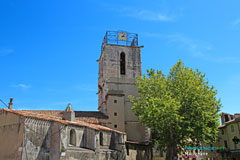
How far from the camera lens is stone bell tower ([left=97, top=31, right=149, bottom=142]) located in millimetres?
33888

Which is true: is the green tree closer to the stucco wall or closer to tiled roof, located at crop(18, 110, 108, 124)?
tiled roof, located at crop(18, 110, 108, 124)

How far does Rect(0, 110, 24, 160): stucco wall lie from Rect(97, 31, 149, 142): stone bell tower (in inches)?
580

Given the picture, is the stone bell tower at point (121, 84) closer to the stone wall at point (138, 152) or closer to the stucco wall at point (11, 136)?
the stone wall at point (138, 152)

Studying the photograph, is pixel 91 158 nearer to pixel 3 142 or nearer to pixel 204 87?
pixel 3 142

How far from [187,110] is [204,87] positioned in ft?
12.3

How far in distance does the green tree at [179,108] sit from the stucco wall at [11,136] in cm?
1344

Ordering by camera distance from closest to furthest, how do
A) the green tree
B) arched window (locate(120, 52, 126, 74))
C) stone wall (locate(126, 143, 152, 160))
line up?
the green tree → stone wall (locate(126, 143, 152, 160)) → arched window (locate(120, 52, 126, 74))

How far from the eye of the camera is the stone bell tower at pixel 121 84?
111ft

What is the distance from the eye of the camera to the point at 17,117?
19.4 metres

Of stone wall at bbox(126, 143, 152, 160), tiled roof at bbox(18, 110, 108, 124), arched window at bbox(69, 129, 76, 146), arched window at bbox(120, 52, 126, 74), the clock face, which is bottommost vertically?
stone wall at bbox(126, 143, 152, 160)

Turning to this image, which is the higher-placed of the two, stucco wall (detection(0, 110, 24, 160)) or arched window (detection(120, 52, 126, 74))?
arched window (detection(120, 52, 126, 74))

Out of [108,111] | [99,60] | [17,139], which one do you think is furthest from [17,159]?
[99,60]

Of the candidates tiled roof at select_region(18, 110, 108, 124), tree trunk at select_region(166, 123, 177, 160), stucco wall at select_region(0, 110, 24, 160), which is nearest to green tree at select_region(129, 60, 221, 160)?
tree trunk at select_region(166, 123, 177, 160)

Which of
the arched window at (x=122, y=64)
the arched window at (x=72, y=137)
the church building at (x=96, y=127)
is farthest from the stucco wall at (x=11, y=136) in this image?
the arched window at (x=122, y=64)
